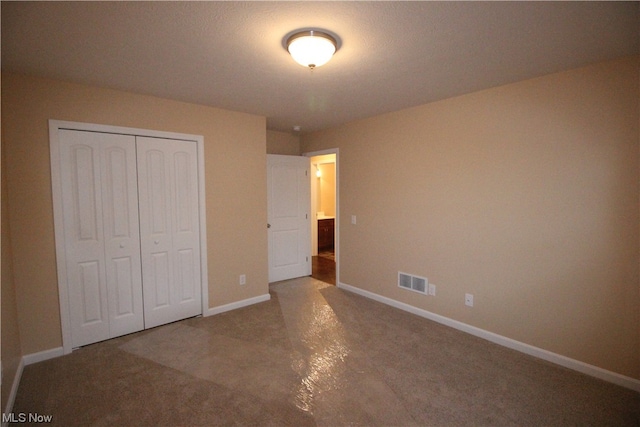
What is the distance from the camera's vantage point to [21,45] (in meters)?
2.04

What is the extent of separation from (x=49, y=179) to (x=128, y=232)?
2.52 feet

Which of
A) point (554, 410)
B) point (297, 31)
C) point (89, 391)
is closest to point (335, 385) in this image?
point (554, 410)

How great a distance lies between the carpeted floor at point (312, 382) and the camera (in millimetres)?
2031

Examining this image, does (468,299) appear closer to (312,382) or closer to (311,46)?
(312,382)

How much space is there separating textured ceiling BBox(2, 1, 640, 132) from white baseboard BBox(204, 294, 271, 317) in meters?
2.41

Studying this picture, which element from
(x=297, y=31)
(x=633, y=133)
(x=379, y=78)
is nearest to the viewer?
(x=297, y=31)

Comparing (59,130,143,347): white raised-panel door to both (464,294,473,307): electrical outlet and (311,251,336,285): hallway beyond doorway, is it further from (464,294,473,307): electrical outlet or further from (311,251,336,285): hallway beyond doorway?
(464,294,473,307): electrical outlet

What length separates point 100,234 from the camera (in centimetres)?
296

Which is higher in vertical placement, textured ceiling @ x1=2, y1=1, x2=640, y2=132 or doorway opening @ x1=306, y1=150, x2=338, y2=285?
textured ceiling @ x1=2, y1=1, x2=640, y2=132

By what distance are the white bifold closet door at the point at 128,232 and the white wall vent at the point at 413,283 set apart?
94.9 inches

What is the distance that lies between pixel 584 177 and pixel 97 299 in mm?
4341

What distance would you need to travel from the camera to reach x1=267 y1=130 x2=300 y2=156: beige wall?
4988 millimetres

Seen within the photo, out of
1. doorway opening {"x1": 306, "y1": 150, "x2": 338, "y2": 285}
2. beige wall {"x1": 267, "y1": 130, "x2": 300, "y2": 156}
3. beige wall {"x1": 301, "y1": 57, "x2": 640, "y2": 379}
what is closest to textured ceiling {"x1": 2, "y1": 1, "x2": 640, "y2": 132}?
beige wall {"x1": 301, "y1": 57, "x2": 640, "y2": 379}

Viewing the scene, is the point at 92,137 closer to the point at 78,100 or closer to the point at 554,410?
the point at 78,100
